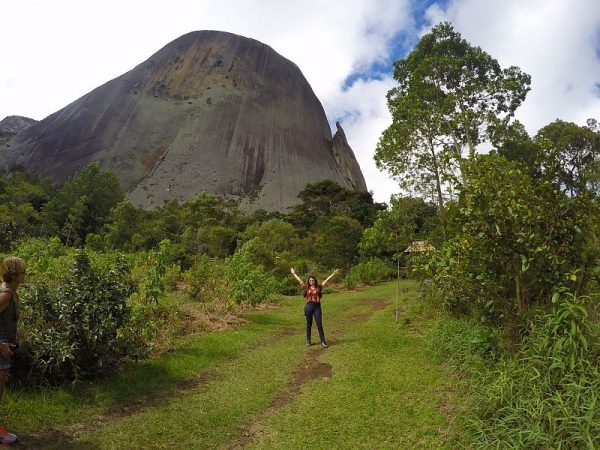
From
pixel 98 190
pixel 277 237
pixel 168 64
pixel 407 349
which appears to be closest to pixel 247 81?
pixel 168 64

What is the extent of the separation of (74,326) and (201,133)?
7343 cm

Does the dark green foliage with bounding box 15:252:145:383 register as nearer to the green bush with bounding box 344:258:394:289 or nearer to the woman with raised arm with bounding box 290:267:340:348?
the woman with raised arm with bounding box 290:267:340:348

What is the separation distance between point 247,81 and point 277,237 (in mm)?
56770

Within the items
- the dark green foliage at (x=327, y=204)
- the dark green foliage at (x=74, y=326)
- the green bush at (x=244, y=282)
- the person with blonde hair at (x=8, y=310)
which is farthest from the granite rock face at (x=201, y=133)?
the person with blonde hair at (x=8, y=310)

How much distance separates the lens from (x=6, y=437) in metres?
4.07

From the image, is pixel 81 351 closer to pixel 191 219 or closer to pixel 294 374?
pixel 294 374

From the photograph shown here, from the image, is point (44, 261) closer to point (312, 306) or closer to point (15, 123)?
point (312, 306)

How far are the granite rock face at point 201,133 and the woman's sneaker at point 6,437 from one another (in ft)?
203

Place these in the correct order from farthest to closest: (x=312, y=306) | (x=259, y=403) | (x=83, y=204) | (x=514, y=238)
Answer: (x=83, y=204) < (x=312, y=306) < (x=259, y=403) < (x=514, y=238)

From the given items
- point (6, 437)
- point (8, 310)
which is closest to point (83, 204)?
point (8, 310)

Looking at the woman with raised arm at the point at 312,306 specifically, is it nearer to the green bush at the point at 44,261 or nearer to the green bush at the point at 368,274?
the green bush at the point at 44,261

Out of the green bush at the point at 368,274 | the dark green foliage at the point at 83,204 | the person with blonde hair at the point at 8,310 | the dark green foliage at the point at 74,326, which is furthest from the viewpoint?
the dark green foliage at the point at 83,204

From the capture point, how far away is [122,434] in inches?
184

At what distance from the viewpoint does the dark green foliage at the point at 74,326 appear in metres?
5.45
